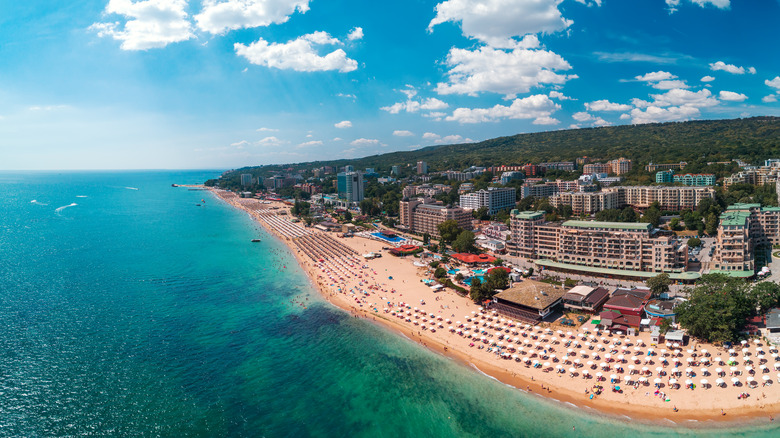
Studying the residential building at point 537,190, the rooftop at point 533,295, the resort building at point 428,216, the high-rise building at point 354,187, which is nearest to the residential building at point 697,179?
the residential building at point 537,190

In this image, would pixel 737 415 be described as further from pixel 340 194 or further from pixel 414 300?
pixel 340 194

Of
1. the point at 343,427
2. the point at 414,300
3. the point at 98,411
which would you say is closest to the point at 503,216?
the point at 414,300

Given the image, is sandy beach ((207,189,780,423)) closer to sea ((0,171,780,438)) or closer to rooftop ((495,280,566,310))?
sea ((0,171,780,438))

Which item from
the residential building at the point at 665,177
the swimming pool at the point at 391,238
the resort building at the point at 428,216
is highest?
the residential building at the point at 665,177

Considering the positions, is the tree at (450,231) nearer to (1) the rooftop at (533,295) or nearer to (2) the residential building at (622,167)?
(1) the rooftop at (533,295)

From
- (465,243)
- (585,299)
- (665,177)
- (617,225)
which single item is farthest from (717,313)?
(665,177)

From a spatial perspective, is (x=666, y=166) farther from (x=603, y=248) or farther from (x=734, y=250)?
(x=603, y=248)

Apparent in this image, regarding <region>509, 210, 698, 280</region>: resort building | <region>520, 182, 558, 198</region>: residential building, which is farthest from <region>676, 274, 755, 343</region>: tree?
<region>520, 182, 558, 198</region>: residential building
